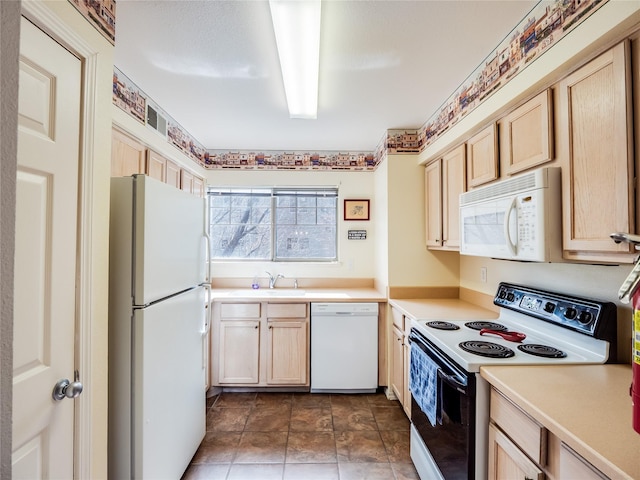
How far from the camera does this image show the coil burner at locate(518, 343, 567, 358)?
4.45 ft

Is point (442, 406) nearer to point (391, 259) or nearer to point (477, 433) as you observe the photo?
point (477, 433)

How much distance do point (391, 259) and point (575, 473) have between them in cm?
201

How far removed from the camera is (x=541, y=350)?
1.42 metres

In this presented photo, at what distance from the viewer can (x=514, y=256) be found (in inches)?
57.4

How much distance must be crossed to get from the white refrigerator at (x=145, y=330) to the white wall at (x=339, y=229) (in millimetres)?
1727

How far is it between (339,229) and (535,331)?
214 centimetres

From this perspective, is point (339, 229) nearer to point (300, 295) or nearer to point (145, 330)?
point (300, 295)

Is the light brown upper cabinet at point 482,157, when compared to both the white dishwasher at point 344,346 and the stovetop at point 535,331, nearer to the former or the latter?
the stovetop at point 535,331

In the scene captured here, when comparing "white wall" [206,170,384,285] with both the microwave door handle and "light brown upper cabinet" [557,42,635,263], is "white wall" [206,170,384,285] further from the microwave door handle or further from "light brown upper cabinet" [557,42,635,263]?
"light brown upper cabinet" [557,42,635,263]

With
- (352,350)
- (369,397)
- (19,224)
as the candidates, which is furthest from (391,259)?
(19,224)

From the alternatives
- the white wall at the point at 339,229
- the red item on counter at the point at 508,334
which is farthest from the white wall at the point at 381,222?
the red item on counter at the point at 508,334

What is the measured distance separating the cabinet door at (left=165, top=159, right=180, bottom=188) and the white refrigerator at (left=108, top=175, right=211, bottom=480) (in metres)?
1.02

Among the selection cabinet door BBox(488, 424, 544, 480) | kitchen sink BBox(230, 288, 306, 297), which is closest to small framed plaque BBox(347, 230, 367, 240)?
kitchen sink BBox(230, 288, 306, 297)

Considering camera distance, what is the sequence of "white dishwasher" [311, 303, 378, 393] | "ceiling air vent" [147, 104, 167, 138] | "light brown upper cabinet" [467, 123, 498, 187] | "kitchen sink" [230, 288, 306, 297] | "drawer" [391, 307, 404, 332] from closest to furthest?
"light brown upper cabinet" [467, 123, 498, 187], "ceiling air vent" [147, 104, 167, 138], "drawer" [391, 307, 404, 332], "white dishwasher" [311, 303, 378, 393], "kitchen sink" [230, 288, 306, 297]
